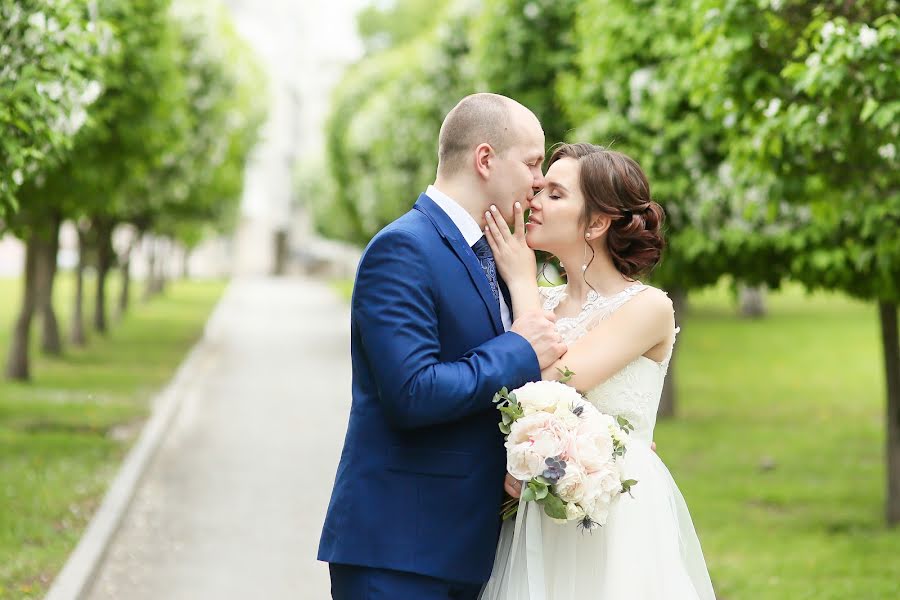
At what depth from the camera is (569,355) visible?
3.69 metres

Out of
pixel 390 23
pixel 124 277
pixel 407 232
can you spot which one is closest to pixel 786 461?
pixel 407 232

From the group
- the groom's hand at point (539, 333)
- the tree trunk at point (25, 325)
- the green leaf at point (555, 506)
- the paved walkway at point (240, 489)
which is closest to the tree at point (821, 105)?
the groom's hand at point (539, 333)

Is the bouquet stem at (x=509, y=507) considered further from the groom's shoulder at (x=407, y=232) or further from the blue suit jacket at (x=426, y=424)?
the groom's shoulder at (x=407, y=232)

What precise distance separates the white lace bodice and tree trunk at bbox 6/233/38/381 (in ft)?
45.7

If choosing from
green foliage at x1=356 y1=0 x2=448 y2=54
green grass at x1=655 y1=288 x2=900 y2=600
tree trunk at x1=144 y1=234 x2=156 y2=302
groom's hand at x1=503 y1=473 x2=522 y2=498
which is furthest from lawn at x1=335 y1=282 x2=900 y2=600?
green foliage at x1=356 y1=0 x2=448 y2=54

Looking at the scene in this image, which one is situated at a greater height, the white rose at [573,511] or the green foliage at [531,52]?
the green foliage at [531,52]

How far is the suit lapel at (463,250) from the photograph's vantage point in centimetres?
352

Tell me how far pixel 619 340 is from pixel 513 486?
0.58 metres

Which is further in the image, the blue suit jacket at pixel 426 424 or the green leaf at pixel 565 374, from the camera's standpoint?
the green leaf at pixel 565 374

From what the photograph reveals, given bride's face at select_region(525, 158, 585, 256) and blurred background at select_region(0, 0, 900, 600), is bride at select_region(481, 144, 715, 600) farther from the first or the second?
blurred background at select_region(0, 0, 900, 600)

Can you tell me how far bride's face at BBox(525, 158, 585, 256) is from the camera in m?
3.91

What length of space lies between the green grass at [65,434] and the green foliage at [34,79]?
2.58 meters

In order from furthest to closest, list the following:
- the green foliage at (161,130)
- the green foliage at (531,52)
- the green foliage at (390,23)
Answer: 1. the green foliage at (390,23)
2. the green foliage at (531,52)
3. the green foliage at (161,130)

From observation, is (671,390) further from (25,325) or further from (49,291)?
(49,291)
